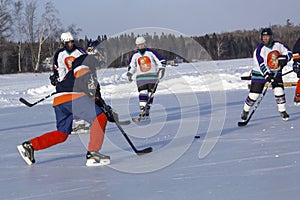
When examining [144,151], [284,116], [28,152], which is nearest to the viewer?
[28,152]

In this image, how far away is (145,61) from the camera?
716 centimetres

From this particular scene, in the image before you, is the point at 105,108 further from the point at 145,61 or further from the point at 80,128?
the point at 145,61

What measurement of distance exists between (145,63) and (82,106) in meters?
3.51

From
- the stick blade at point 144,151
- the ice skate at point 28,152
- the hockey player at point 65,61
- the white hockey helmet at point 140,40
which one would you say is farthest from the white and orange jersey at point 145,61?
the ice skate at point 28,152

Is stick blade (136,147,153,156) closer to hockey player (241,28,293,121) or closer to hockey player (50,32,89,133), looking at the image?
hockey player (50,32,89,133)

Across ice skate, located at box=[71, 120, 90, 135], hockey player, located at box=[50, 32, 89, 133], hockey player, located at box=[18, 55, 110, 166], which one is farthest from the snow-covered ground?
hockey player, located at box=[50, 32, 89, 133]

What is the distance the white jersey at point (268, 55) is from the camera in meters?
5.59

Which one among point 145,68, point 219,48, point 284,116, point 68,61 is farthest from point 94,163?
point 219,48

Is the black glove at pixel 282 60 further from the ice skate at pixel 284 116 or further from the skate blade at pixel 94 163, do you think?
the skate blade at pixel 94 163

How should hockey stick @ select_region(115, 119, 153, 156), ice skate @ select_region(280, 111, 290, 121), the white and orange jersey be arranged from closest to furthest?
hockey stick @ select_region(115, 119, 153, 156)
ice skate @ select_region(280, 111, 290, 121)
the white and orange jersey

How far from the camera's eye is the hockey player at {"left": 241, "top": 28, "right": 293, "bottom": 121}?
18.2 feet

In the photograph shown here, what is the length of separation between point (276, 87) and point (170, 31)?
5.18 ft

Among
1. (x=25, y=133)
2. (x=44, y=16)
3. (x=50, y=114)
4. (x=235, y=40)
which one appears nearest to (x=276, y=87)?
(x=25, y=133)

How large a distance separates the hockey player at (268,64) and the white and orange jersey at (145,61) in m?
1.80
